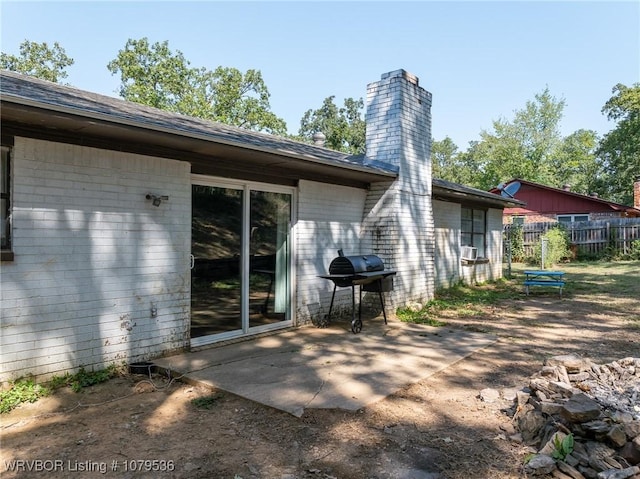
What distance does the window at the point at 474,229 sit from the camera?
1145 centimetres

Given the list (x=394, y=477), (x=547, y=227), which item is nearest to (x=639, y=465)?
(x=394, y=477)

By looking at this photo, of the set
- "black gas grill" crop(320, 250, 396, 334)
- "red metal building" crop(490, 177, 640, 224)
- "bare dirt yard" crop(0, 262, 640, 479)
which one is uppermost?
"red metal building" crop(490, 177, 640, 224)

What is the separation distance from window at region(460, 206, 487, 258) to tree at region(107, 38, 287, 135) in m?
23.0

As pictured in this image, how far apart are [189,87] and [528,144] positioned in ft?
99.8

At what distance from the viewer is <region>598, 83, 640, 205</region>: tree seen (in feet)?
101

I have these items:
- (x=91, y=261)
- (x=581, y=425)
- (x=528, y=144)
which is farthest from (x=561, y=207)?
(x=91, y=261)

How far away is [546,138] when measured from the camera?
37938 millimetres

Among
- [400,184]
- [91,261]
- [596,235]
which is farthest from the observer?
[596,235]

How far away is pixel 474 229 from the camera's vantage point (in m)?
11.9

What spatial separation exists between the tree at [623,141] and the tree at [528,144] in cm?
418

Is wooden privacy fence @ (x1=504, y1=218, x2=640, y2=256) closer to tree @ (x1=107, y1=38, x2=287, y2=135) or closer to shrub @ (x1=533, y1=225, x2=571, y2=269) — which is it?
shrub @ (x1=533, y1=225, x2=571, y2=269)

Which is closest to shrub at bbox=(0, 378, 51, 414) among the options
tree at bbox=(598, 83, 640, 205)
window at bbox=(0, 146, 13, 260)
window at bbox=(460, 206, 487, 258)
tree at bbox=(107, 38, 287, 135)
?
window at bbox=(0, 146, 13, 260)

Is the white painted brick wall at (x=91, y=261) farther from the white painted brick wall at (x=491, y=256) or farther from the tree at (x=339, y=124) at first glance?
the tree at (x=339, y=124)

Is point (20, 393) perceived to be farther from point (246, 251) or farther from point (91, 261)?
point (246, 251)
